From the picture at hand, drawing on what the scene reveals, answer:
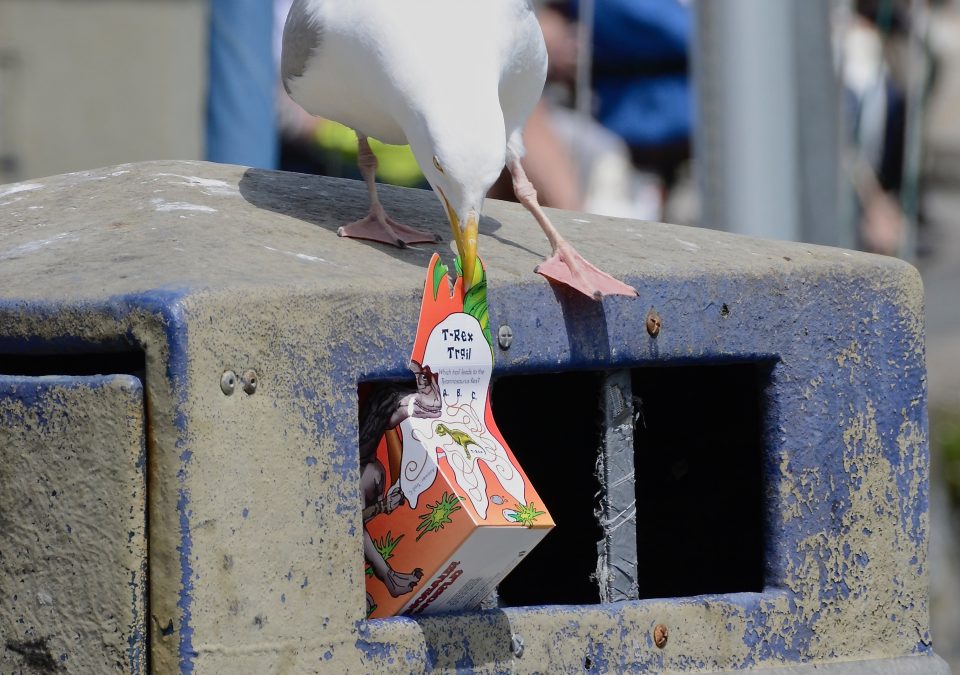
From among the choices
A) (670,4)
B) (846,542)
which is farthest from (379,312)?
(670,4)

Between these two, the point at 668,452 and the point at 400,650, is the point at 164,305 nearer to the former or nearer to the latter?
the point at 400,650

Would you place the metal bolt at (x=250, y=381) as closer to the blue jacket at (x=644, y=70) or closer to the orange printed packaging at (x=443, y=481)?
the orange printed packaging at (x=443, y=481)

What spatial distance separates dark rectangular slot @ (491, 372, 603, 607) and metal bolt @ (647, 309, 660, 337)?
0.57 m

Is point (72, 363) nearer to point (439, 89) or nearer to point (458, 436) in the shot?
point (458, 436)

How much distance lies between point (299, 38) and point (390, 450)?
1212 millimetres

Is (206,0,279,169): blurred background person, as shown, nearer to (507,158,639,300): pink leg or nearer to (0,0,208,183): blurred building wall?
(507,158,639,300): pink leg

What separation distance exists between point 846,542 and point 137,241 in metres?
1.40

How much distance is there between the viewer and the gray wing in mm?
3246

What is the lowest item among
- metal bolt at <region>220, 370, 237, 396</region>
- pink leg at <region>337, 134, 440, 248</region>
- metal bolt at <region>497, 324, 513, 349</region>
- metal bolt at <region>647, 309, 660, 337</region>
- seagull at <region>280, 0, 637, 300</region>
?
metal bolt at <region>220, 370, 237, 396</region>

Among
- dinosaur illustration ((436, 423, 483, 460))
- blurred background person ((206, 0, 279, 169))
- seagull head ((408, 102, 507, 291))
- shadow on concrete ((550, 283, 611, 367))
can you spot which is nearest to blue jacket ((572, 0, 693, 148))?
blurred background person ((206, 0, 279, 169))

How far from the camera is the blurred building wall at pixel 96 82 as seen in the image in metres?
9.97

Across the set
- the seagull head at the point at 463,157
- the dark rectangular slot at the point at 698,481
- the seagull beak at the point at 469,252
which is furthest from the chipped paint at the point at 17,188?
the dark rectangular slot at the point at 698,481

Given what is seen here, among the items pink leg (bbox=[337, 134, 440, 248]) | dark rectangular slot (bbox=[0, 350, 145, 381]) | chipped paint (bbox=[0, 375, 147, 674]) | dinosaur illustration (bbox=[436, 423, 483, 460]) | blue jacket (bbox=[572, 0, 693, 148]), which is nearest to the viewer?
chipped paint (bbox=[0, 375, 147, 674])

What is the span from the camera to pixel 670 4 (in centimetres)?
807
